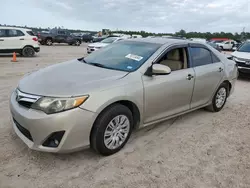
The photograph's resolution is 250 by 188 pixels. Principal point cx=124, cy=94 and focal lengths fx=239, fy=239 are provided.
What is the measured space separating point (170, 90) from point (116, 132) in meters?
1.13

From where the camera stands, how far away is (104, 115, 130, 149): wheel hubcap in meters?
3.07

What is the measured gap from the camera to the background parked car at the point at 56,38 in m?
26.2

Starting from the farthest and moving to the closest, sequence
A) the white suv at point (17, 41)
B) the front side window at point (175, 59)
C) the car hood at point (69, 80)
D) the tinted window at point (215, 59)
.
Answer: the white suv at point (17, 41)
the tinted window at point (215, 59)
the front side window at point (175, 59)
the car hood at point (69, 80)

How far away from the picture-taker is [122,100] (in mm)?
3119

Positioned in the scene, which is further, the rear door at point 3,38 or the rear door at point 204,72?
the rear door at point 3,38

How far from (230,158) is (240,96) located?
12.6ft

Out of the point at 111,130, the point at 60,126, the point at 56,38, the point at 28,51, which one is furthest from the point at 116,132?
the point at 56,38

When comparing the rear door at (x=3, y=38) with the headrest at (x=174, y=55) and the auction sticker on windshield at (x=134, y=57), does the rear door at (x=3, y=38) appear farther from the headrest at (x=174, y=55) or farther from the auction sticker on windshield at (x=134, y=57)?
the headrest at (x=174, y=55)

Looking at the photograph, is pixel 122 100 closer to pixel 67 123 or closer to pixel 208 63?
pixel 67 123

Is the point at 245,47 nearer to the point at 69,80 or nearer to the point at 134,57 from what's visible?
the point at 134,57

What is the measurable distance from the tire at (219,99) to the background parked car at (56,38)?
24337 millimetres

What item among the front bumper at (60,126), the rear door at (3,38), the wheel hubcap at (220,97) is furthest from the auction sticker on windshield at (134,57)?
the rear door at (3,38)

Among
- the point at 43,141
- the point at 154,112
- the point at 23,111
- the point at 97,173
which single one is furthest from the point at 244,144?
the point at 23,111

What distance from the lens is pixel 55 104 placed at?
8.84 feet
